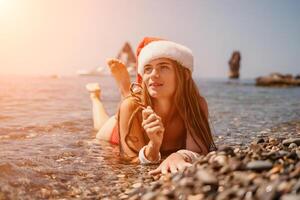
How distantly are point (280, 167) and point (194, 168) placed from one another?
0.80 metres

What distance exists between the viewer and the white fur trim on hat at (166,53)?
5.72 meters

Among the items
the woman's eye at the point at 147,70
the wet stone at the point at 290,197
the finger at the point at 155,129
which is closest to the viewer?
the wet stone at the point at 290,197

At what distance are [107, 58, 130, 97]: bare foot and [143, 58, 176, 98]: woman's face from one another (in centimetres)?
262

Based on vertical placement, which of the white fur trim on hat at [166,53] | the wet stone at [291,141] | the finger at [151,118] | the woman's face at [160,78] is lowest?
the wet stone at [291,141]

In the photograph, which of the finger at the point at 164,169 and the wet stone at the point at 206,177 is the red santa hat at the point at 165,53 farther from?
the wet stone at the point at 206,177

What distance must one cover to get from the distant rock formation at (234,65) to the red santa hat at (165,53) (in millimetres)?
122682

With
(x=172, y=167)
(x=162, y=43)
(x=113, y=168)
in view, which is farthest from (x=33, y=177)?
(x=162, y=43)

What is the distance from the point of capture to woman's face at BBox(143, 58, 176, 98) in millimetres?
5688

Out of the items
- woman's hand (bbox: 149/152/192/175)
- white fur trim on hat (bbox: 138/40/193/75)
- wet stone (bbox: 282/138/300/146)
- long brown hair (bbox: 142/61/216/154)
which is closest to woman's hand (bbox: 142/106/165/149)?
woman's hand (bbox: 149/152/192/175)

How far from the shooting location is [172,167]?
190 inches

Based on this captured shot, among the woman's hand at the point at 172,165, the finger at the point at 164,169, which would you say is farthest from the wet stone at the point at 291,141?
the finger at the point at 164,169

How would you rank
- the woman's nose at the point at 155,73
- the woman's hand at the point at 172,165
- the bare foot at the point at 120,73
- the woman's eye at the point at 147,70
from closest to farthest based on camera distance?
the woman's hand at the point at 172,165, the woman's nose at the point at 155,73, the woman's eye at the point at 147,70, the bare foot at the point at 120,73

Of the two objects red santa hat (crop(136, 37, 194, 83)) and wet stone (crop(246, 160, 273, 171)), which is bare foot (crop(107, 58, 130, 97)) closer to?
red santa hat (crop(136, 37, 194, 83))

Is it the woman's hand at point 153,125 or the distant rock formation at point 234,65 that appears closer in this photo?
the woman's hand at point 153,125
